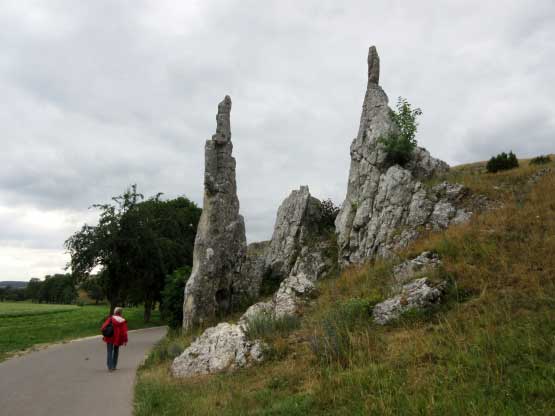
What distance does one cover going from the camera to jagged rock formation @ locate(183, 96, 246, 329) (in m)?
19.2

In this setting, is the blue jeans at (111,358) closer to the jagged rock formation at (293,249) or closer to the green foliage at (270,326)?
the green foliage at (270,326)

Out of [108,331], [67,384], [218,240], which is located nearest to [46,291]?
[218,240]

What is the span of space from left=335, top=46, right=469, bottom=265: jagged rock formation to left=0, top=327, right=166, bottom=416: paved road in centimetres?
1176

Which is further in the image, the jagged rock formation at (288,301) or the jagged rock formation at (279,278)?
the jagged rock formation at (288,301)

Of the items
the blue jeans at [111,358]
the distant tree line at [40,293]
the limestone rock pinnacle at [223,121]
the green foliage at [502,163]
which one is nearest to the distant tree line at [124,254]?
the limestone rock pinnacle at [223,121]

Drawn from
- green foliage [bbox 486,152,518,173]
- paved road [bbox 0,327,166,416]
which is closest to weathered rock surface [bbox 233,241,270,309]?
paved road [bbox 0,327,166,416]

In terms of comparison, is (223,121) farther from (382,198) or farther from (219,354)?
(219,354)

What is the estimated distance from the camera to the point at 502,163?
25.7 meters

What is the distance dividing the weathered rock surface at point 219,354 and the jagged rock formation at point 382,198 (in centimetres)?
951

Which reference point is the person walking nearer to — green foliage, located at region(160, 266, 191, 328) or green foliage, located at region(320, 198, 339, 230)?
green foliage, located at region(160, 266, 191, 328)

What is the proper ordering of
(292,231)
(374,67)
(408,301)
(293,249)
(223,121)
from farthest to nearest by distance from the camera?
(374,67), (292,231), (293,249), (223,121), (408,301)

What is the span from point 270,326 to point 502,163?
21319 millimetres

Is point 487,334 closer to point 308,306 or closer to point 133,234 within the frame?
point 308,306

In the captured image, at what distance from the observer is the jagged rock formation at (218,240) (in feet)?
63.0
